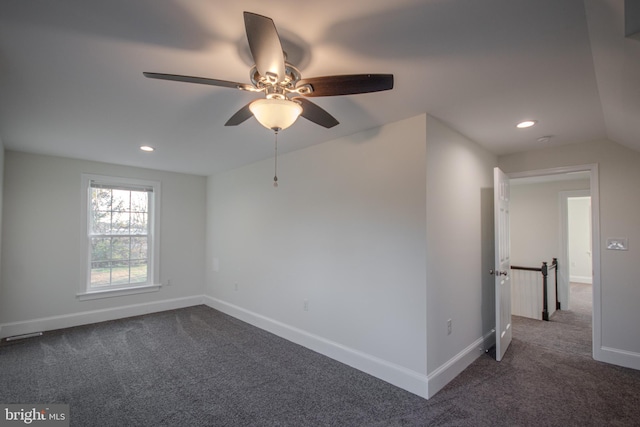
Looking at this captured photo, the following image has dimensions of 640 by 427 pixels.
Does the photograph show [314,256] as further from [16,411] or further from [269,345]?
[16,411]

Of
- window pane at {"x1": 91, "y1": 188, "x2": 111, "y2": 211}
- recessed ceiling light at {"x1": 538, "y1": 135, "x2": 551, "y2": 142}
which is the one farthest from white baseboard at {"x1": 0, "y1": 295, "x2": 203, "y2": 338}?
recessed ceiling light at {"x1": 538, "y1": 135, "x2": 551, "y2": 142}

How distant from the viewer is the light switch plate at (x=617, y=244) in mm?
3027

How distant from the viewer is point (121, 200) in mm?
4734

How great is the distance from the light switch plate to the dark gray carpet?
119 cm

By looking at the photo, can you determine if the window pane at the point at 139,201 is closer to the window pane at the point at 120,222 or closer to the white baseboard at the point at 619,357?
the window pane at the point at 120,222

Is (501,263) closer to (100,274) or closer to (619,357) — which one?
(619,357)

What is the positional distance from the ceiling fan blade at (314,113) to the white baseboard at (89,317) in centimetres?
448

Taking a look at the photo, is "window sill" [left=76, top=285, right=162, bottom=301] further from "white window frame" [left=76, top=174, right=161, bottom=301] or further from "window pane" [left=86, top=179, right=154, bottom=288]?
"window pane" [left=86, top=179, right=154, bottom=288]

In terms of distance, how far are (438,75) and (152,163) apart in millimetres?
4214

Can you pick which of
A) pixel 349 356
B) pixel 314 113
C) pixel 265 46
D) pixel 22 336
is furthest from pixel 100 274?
pixel 265 46

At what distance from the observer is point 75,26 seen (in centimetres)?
144

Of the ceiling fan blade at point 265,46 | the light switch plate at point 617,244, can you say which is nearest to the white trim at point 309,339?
the light switch plate at point 617,244

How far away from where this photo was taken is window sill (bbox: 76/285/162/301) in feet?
14.1

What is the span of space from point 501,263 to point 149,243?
5.12 m
